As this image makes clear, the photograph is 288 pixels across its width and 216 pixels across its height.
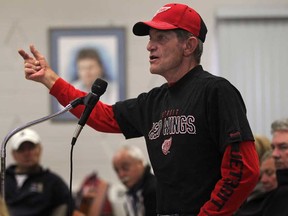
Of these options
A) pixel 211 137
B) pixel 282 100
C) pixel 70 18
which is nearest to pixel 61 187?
pixel 70 18

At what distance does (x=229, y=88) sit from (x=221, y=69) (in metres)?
3.32

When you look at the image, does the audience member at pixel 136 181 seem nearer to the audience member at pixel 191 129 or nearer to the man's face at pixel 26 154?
the man's face at pixel 26 154

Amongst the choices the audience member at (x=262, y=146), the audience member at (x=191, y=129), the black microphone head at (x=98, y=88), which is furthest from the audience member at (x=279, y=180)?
the black microphone head at (x=98, y=88)

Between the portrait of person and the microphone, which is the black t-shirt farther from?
the portrait of person

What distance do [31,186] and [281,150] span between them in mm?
1905

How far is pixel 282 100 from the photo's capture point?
17.5 ft

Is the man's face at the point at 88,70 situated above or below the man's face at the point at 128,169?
above

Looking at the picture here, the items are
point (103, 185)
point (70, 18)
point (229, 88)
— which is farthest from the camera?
point (70, 18)

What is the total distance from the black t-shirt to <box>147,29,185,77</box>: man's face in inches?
2.5

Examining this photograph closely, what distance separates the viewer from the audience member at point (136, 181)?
4031 millimetres

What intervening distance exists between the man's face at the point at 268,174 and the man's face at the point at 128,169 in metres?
1.07

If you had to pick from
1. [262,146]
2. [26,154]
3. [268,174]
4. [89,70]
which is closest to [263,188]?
[268,174]

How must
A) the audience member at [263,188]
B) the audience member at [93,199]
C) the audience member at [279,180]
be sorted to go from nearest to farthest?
the audience member at [279,180] < the audience member at [263,188] < the audience member at [93,199]

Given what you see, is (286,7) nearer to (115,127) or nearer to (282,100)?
(282,100)
